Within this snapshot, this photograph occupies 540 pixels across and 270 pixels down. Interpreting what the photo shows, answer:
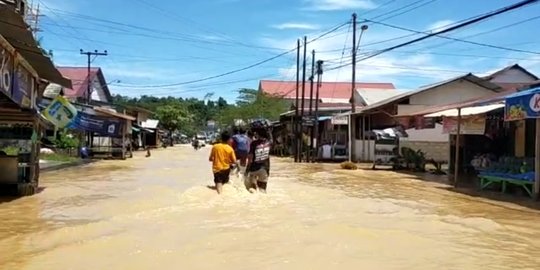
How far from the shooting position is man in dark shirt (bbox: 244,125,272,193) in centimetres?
1415

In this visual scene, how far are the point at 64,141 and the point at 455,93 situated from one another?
2331cm

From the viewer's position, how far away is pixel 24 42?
13.1 meters

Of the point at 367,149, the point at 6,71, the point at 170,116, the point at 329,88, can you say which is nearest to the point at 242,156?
the point at 6,71

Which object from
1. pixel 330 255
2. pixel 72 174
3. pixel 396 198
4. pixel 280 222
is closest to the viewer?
pixel 330 255

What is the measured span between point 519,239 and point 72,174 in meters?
18.2

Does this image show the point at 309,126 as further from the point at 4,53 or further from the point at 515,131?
the point at 4,53

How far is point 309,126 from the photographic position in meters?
44.3

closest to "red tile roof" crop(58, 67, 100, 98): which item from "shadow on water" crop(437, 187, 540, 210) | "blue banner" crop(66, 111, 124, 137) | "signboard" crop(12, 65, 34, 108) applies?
"blue banner" crop(66, 111, 124, 137)

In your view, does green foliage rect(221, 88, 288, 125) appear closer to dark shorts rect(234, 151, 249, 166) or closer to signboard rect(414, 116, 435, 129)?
signboard rect(414, 116, 435, 129)

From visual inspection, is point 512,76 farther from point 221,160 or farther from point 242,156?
point 221,160

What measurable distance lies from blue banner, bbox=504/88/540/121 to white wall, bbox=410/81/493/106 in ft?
64.9

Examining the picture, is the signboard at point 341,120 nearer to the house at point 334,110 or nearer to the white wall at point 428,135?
the house at point 334,110

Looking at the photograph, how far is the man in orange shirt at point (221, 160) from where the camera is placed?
46.8ft

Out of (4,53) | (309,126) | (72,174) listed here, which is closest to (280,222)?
(4,53)
